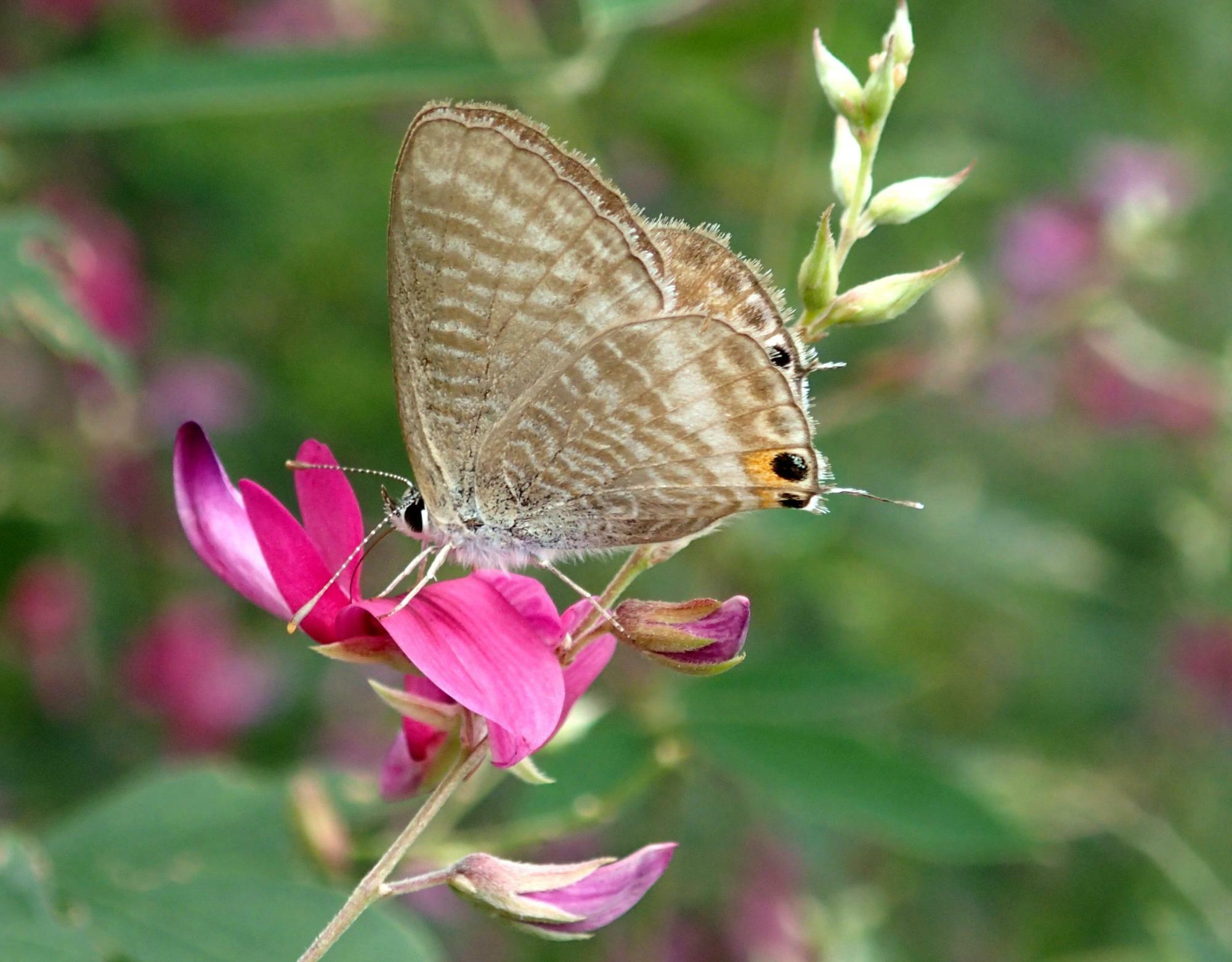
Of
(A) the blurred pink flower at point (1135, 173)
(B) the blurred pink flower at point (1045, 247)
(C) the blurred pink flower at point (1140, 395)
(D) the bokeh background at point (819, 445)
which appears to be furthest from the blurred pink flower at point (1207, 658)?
(A) the blurred pink flower at point (1135, 173)

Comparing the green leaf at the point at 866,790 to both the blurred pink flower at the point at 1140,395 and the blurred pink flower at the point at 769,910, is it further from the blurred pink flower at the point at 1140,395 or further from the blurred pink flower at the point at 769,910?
the blurred pink flower at the point at 1140,395

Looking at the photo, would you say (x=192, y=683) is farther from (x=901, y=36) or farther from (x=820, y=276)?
(x=901, y=36)

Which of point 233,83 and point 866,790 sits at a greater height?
point 233,83

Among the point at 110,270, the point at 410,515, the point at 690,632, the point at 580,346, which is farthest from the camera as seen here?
the point at 110,270

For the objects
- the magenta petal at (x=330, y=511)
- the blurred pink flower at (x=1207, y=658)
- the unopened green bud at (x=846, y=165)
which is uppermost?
the unopened green bud at (x=846, y=165)

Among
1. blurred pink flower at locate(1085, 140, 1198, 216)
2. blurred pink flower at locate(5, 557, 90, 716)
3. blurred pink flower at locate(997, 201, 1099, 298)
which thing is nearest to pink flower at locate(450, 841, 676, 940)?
blurred pink flower at locate(5, 557, 90, 716)

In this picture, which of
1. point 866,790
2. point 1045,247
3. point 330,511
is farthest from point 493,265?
point 1045,247
